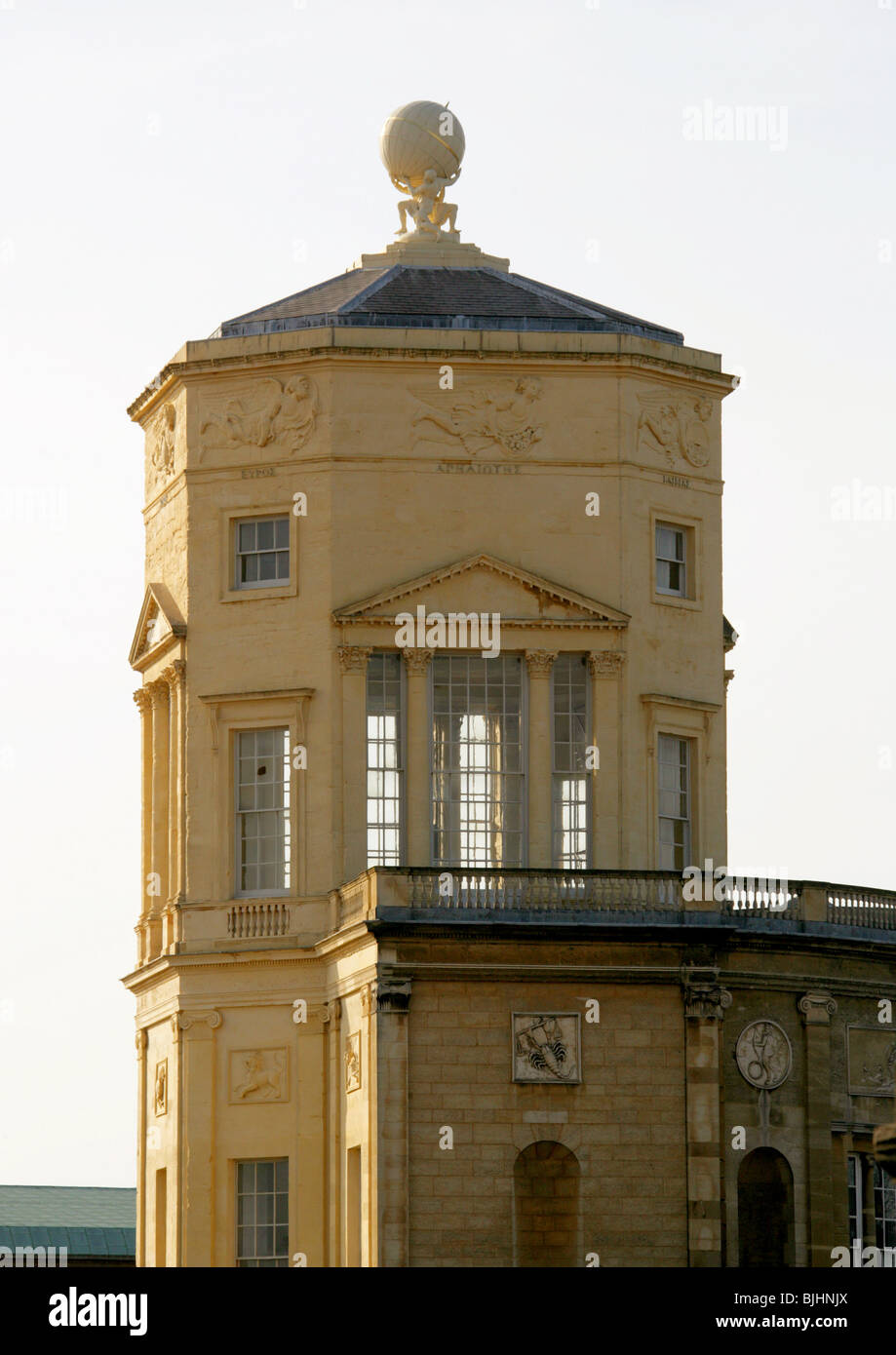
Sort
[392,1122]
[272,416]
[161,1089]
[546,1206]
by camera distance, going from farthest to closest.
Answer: [161,1089] → [272,416] → [546,1206] → [392,1122]

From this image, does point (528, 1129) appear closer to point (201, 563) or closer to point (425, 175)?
point (201, 563)

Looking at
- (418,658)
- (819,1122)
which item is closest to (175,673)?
(418,658)

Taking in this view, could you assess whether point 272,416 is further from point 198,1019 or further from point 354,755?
point 198,1019

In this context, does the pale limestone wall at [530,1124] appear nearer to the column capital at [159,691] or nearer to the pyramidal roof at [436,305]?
the column capital at [159,691]

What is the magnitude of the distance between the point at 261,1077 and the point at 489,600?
9836 mm

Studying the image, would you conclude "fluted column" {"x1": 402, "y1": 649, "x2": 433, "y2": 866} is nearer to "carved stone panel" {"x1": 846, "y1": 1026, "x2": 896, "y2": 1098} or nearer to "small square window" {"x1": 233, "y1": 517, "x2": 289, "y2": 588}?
"small square window" {"x1": 233, "y1": 517, "x2": 289, "y2": 588}

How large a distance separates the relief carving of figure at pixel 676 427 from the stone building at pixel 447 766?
0.08 meters

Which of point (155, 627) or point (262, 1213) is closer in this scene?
point (262, 1213)

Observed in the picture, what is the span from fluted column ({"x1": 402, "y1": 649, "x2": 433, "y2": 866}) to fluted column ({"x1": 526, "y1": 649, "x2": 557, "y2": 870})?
1874 mm

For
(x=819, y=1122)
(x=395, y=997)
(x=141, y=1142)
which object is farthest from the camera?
(x=141, y=1142)

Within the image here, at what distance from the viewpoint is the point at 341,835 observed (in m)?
68.3

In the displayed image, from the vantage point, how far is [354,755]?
6862 centimetres

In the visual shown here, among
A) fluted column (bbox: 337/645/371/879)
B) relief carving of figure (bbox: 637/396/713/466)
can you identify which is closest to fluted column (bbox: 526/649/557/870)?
fluted column (bbox: 337/645/371/879)
